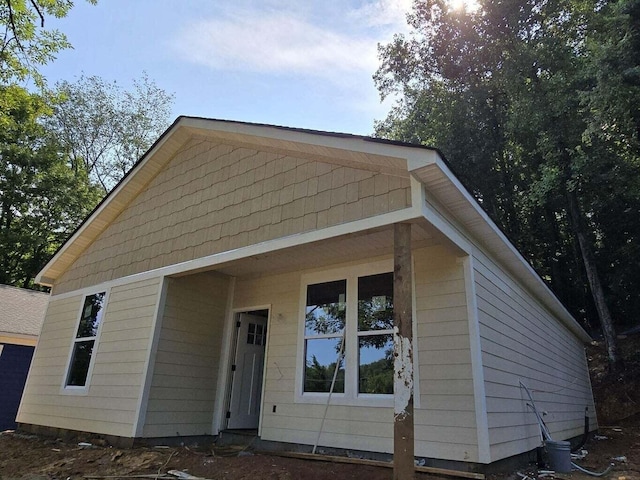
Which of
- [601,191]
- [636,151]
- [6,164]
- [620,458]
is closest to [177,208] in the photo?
[620,458]

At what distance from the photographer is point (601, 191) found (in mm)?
13898

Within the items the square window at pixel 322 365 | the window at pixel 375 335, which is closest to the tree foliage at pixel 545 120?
the window at pixel 375 335

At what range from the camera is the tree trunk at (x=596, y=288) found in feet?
42.1

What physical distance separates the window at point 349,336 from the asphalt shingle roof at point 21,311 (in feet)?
26.2

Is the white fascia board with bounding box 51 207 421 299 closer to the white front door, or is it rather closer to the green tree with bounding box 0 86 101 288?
the white front door

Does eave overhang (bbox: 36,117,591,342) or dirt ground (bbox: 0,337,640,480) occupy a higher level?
eave overhang (bbox: 36,117,591,342)

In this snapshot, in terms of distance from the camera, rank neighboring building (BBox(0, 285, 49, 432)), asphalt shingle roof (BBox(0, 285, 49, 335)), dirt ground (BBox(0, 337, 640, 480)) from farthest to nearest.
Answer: asphalt shingle roof (BBox(0, 285, 49, 335)) → neighboring building (BBox(0, 285, 49, 432)) → dirt ground (BBox(0, 337, 640, 480))

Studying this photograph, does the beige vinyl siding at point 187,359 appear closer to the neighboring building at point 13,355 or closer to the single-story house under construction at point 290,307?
the single-story house under construction at point 290,307

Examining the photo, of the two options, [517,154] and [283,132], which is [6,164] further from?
[517,154]

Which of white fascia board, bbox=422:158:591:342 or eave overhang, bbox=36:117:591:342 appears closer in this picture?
eave overhang, bbox=36:117:591:342

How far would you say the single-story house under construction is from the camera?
15.4 feet

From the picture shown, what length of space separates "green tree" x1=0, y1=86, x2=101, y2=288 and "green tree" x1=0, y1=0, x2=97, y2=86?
41.4ft

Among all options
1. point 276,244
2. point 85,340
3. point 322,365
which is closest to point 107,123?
point 85,340

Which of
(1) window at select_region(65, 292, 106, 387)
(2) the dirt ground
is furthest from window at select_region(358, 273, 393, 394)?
(1) window at select_region(65, 292, 106, 387)
